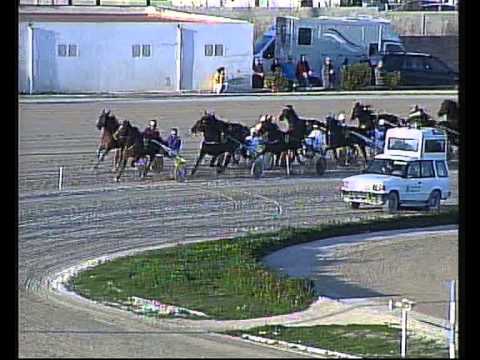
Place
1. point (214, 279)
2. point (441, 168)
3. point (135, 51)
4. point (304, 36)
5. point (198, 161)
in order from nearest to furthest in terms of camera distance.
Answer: point (214, 279) < point (304, 36) < point (135, 51) < point (441, 168) < point (198, 161)

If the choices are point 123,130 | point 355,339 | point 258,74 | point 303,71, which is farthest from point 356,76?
point 355,339

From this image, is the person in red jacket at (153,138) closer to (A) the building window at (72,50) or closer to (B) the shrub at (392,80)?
(A) the building window at (72,50)

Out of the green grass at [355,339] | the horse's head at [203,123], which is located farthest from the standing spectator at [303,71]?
the green grass at [355,339]

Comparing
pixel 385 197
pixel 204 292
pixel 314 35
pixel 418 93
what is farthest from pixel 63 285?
pixel 385 197

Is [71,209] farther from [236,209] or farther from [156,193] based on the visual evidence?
[236,209]

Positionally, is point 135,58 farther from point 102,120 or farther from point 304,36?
point 304,36
